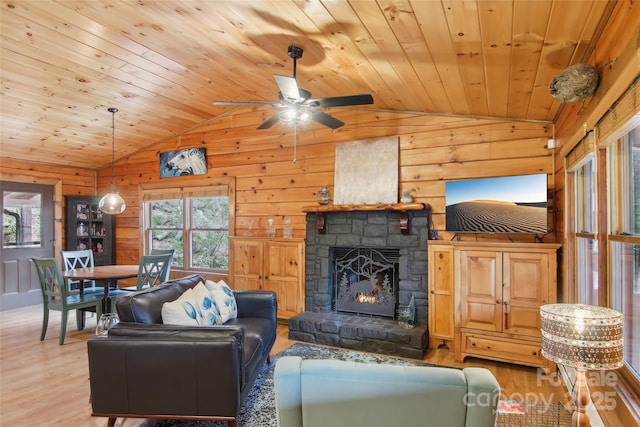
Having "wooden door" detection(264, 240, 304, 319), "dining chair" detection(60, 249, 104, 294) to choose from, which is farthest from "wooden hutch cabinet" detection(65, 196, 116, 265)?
"wooden door" detection(264, 240, 304, 319)

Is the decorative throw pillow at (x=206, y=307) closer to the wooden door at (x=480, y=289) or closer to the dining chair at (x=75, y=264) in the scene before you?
the wooden door at (x=480, y=289)

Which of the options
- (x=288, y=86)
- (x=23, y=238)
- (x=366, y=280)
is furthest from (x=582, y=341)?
(x=23, y=238)

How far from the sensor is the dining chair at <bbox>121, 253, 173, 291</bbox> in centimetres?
445

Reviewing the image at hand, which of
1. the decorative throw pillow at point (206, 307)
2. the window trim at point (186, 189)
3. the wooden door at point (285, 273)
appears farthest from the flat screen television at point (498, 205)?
the window trim at point (186, 189)

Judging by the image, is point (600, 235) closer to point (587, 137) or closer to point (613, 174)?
point (613, 174)

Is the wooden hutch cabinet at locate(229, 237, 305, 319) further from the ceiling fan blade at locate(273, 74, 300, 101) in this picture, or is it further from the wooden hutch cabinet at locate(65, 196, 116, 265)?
the wooden hutch cabinet at locate(65, 196, 116, 265)

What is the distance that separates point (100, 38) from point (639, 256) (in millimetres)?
4193

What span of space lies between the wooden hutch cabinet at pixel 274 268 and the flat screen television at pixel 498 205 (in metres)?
1.97

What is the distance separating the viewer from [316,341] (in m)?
4.17

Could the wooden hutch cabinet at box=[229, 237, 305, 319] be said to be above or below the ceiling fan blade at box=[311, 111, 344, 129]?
below

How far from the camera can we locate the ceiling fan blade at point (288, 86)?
253 cm

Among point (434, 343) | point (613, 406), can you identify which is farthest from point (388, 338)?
point (613, 406)

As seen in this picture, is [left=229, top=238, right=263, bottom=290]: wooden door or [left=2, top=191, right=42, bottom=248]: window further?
[left=2, top=191, right=42, bottom=248]: window

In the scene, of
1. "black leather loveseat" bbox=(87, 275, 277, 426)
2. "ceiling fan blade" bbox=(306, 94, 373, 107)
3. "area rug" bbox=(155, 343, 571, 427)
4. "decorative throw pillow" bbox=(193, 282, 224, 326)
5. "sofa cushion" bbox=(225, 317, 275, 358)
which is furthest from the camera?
"sofa cushion" bbox=(225, 317, 275, 358)
